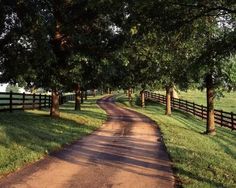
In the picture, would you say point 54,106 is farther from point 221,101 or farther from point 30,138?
point 221,101

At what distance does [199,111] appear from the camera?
52.3m

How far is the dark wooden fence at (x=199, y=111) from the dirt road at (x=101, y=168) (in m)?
19.2

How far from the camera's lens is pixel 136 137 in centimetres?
2255

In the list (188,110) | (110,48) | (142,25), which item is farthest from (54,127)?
(188,110)

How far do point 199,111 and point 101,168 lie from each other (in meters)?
40.4

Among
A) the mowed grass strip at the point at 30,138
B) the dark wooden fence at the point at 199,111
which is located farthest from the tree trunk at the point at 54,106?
the dark wooden fence at the point at 199,111

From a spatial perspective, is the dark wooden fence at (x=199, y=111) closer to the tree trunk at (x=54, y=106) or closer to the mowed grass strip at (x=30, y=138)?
the mowed grass strip at (x=30, y=138)

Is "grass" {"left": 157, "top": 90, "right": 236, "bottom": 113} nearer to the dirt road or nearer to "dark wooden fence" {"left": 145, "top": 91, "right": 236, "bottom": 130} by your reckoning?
"dark wooden fence" {"left": 145, "top": 91, "right": 236, "bottom": 130}

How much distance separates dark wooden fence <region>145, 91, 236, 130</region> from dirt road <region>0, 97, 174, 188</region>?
19206mm

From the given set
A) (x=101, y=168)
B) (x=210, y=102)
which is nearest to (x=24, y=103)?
(x=210, y=102)

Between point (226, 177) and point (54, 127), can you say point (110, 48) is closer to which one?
point (54, 127)

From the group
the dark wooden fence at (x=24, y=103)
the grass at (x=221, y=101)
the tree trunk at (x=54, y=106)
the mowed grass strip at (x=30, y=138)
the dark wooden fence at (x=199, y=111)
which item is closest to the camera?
the mowed grass strip at (x=30, y=138)

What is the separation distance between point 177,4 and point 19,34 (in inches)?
575

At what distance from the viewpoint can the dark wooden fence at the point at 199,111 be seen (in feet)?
123
